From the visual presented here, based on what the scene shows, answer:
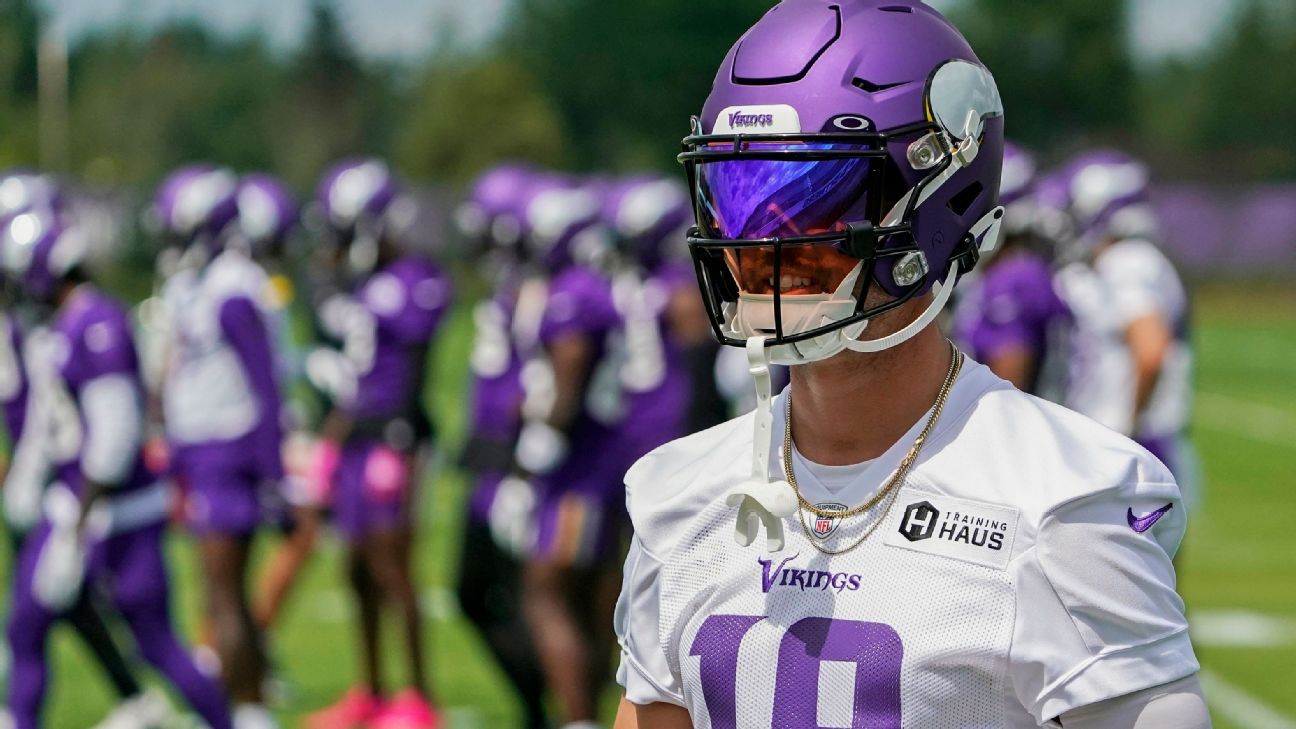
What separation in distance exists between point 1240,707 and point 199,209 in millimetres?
4634

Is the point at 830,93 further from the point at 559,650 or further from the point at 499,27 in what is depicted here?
the point at 499,27

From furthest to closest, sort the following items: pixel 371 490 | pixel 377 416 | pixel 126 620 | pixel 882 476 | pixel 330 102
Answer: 1. pixel 330 102
2. pixel 377 416
3. pixel 371 490
4. pixel 126 620
5. pixel 882 476

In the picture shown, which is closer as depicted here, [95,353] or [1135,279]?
[95,353]

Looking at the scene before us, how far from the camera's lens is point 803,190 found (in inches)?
90.3

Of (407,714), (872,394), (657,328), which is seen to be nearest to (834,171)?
(872,394)

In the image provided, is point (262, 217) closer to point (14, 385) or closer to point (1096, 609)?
point (14, 385)

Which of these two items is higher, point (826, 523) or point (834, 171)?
point (834, 171)

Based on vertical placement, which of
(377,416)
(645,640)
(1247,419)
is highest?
(645,640)

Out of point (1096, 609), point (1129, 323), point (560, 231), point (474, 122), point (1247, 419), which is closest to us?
point (1096, 609)

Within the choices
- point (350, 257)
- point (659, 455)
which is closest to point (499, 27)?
point (350, 257)

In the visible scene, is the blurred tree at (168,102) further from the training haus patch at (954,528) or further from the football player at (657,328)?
the training haus patch at (954,528)

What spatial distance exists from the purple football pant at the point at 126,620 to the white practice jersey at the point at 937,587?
180 inches

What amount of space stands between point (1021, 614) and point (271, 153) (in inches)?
1749

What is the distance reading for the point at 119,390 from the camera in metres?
6.71
